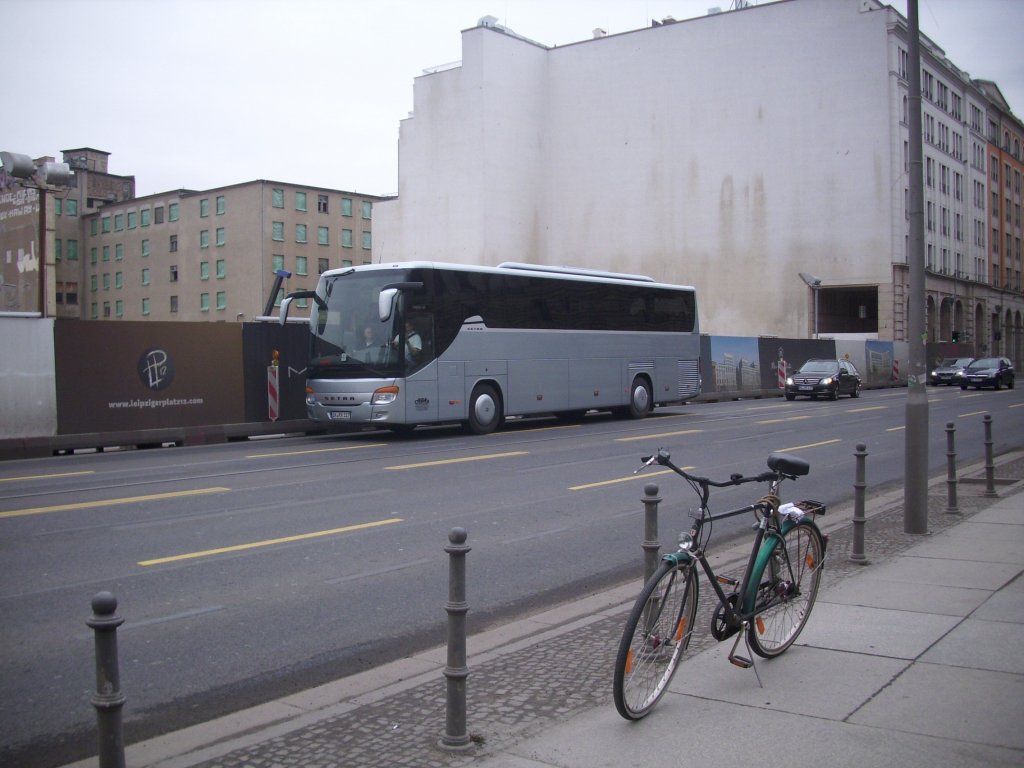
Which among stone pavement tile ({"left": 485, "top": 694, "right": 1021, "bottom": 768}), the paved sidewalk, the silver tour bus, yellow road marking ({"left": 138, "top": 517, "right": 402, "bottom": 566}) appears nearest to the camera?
stone pavement tile ({"left": 485, "top": 694, "right": 1021, "bottom": 768})

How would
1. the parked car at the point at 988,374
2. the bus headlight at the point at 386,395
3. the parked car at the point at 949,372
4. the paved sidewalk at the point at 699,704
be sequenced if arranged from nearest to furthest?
the paved sidewalk at the point at 699,704 < the bus headlight at the point at 386,395 < the parked car at the point at 988,374 < the parked car at the point at 949,372

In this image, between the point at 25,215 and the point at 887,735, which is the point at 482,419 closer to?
the point at 25,215

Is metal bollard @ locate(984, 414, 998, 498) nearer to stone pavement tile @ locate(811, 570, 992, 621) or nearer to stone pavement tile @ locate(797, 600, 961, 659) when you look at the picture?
stone pavement tile @ locate(811, 570, 992, 621)

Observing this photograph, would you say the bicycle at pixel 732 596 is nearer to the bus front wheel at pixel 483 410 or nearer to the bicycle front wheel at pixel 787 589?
the bicycle front wheel at pixel 787 589

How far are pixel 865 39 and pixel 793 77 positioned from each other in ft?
15.1

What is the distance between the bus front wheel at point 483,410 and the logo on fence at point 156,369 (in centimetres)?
655

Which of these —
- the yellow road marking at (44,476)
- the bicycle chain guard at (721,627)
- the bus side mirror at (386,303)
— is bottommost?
the yellow road marking at (44,476)

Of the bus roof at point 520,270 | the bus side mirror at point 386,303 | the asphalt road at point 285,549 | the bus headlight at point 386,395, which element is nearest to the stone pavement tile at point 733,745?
the asphalt road at point 285,549

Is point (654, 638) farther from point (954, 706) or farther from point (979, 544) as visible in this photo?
point (979, 544)

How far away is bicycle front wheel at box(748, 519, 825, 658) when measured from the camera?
5.70 metres

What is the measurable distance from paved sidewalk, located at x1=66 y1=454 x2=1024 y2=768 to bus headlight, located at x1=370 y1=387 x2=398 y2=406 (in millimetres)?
13594

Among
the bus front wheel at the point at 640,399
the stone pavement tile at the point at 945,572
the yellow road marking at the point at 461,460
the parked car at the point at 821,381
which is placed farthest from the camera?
the parked car at the point at 821,381

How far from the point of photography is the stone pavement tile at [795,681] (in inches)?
203

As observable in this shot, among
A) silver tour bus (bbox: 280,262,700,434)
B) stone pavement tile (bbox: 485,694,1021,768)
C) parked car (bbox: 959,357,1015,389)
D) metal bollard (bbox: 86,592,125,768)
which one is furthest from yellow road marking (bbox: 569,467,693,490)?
parked car (bbox: 959,357,1015,389)
